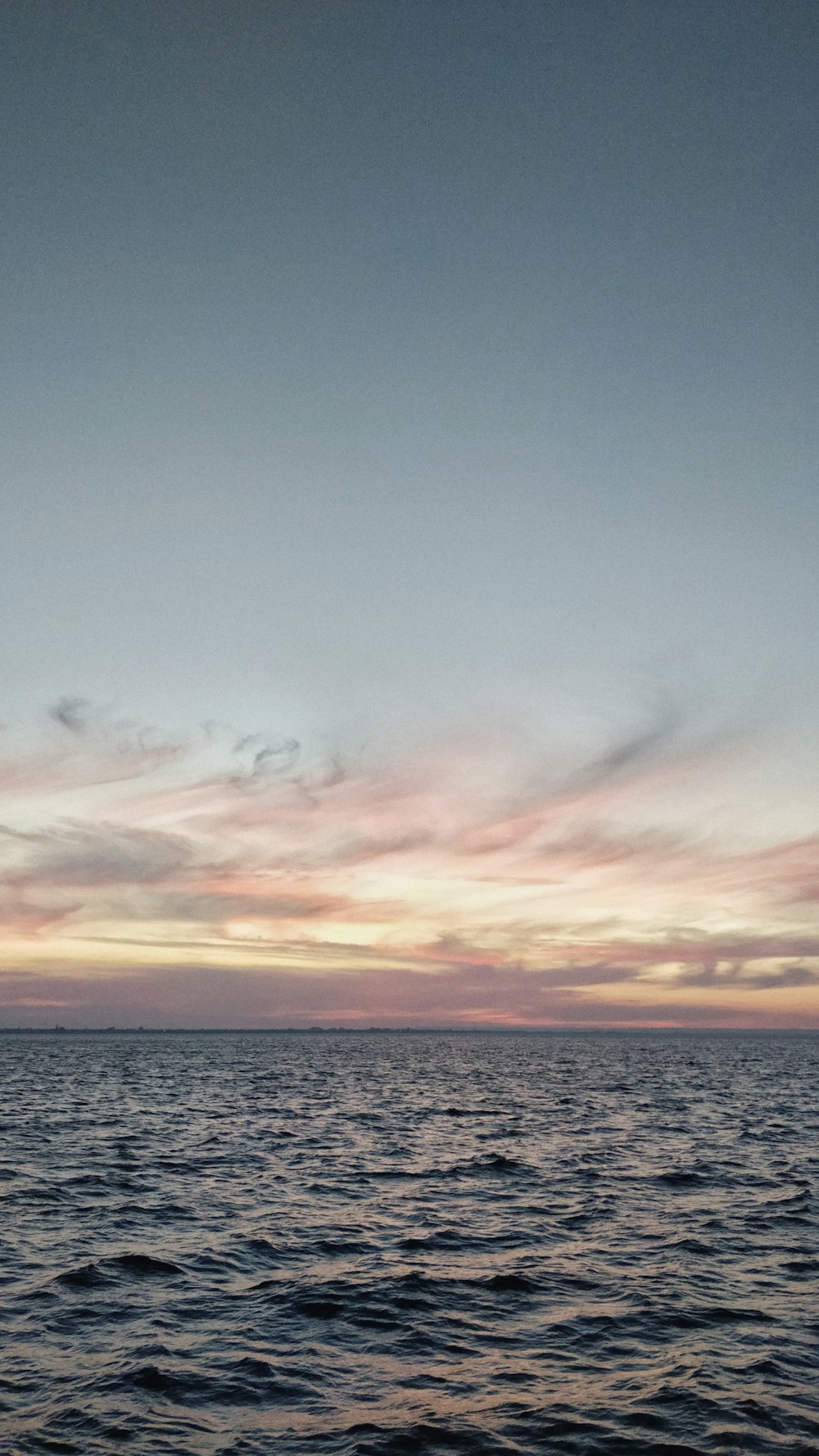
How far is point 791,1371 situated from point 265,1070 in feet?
357

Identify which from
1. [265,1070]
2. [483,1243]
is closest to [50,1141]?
[483,1243]

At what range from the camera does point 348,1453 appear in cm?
1295

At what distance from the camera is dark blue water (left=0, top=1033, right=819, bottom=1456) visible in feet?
46.1

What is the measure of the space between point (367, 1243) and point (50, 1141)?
2561cm

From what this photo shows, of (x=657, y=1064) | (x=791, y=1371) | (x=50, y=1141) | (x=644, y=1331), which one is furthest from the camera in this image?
(x=657, y=1064)

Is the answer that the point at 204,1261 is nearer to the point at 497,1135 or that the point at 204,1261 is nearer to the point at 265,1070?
the point at 497,1135

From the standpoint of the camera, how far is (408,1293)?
2056 cm

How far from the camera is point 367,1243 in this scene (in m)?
25.0

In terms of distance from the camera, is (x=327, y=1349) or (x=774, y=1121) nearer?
(x=327, y=1349)

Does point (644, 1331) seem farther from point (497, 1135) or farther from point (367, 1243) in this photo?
point (497, 1135)

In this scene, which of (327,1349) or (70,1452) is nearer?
(70,1452)

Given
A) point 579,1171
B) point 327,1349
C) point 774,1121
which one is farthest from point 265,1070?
point 327,1349

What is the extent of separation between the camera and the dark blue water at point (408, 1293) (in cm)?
1406

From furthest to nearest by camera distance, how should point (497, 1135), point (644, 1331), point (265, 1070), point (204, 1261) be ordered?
point (265, 1070) < point (497, 1135) < point (204, 1261) < point (644, 1331)
